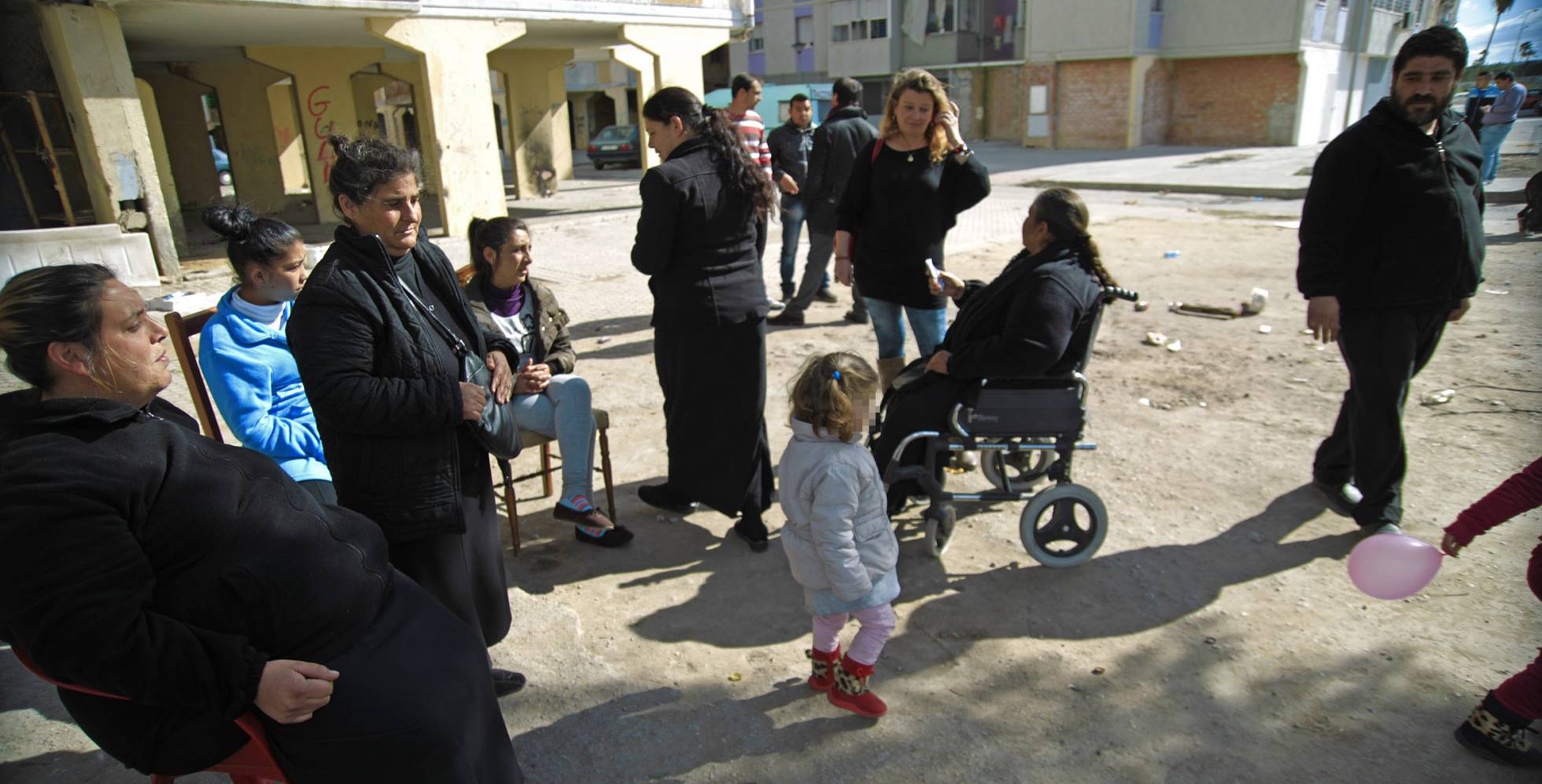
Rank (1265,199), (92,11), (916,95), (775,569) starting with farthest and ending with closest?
(1265,199), (92,11), (916,95), (775,569)

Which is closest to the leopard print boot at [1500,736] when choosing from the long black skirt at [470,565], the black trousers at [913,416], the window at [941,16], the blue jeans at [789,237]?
the black trousers at [913,416]

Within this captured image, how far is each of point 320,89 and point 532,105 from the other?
4408 millimetres

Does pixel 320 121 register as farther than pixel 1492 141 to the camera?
Yes

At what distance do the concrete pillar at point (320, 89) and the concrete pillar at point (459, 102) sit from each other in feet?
10.4

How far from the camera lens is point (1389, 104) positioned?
3.53 m

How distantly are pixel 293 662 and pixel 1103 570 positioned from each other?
3.00 metres

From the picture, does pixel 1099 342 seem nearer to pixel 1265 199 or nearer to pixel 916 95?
pixel 916 95

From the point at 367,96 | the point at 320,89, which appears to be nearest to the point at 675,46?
the point at 320,89

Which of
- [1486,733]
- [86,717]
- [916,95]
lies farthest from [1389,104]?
[86,717]

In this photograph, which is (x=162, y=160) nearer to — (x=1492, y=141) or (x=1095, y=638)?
(x=1095, y=638)

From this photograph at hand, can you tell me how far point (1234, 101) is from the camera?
2838 centimetres

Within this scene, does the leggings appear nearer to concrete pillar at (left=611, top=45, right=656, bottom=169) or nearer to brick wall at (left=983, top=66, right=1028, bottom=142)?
concrete pillar at (left=611, top=45, right=656, bottom=169)

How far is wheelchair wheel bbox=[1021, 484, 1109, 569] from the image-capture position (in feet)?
11.5

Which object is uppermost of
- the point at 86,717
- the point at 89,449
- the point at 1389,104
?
the point at 1389,104
